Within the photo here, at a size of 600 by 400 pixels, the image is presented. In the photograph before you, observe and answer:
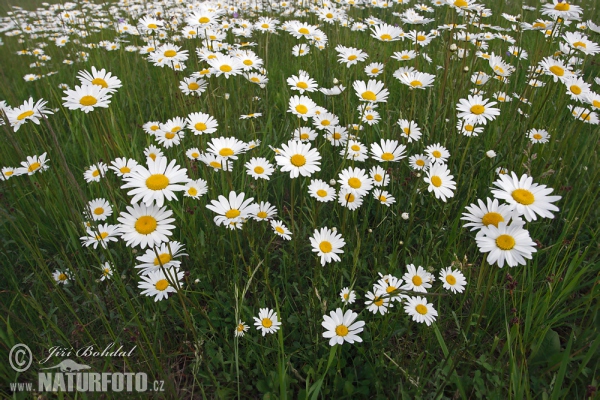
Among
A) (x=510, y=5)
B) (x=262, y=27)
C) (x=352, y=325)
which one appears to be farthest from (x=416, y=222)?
(x=510, y=5)

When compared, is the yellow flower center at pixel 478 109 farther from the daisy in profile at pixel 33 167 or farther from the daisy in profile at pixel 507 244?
the daisy in profile at pixel 33 167

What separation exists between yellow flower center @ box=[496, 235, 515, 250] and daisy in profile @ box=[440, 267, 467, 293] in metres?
0.57

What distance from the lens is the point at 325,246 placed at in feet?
6.14

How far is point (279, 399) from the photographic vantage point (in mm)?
1551

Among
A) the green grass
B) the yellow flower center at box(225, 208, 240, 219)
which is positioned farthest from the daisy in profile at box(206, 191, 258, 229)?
the green grass

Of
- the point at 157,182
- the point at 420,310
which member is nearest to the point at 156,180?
the point at 157,182

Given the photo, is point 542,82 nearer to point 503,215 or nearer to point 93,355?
point 503,215

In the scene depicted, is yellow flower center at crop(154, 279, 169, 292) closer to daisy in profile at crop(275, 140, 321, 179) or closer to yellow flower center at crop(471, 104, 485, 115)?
daisy in profile at crop(275, 140, 321, 179)

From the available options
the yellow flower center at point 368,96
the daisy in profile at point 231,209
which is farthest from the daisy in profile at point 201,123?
the yellow flower center at point 368,96

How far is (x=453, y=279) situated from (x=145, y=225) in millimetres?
1475

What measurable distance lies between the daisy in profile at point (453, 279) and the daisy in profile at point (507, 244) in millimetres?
565

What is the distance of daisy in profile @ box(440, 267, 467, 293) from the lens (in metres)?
1.81

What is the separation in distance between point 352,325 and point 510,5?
20.4 feet

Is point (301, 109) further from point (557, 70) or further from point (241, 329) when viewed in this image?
point (557, 70)
